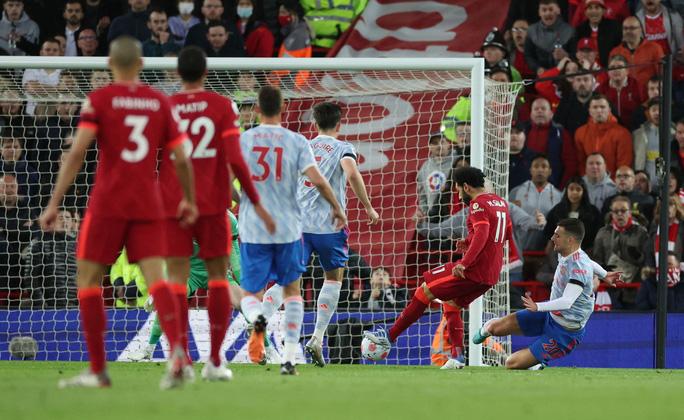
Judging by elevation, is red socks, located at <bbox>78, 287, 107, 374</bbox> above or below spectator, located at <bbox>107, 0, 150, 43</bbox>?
below

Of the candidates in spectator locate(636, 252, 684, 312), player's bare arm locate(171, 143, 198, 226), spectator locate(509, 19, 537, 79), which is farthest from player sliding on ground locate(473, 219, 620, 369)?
spectator locate(509, 19, 537, 79)

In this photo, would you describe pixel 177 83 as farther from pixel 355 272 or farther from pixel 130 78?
pixel 130 78

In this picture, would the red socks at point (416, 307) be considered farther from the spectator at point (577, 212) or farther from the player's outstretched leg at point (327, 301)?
the spectator at point (577, 212)

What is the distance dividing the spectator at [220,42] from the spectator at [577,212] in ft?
16.0

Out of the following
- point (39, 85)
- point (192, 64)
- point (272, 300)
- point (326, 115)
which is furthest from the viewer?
point (39, 85)

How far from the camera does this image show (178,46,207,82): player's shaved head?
7.74m

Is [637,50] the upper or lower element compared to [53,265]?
upper

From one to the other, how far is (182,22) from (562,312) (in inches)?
327

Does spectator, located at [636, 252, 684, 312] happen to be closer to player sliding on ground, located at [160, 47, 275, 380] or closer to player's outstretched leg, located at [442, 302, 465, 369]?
player's outstretched leg, located at [442, 302, 465, 369]

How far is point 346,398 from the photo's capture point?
6.58 metres

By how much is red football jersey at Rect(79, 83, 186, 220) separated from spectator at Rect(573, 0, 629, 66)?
34.9ft

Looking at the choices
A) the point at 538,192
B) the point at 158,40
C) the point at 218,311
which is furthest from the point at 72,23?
the point at 218,311

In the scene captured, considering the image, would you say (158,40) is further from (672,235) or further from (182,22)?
(672,235)

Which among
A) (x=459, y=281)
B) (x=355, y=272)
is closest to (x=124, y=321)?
(x=355, y=272)
